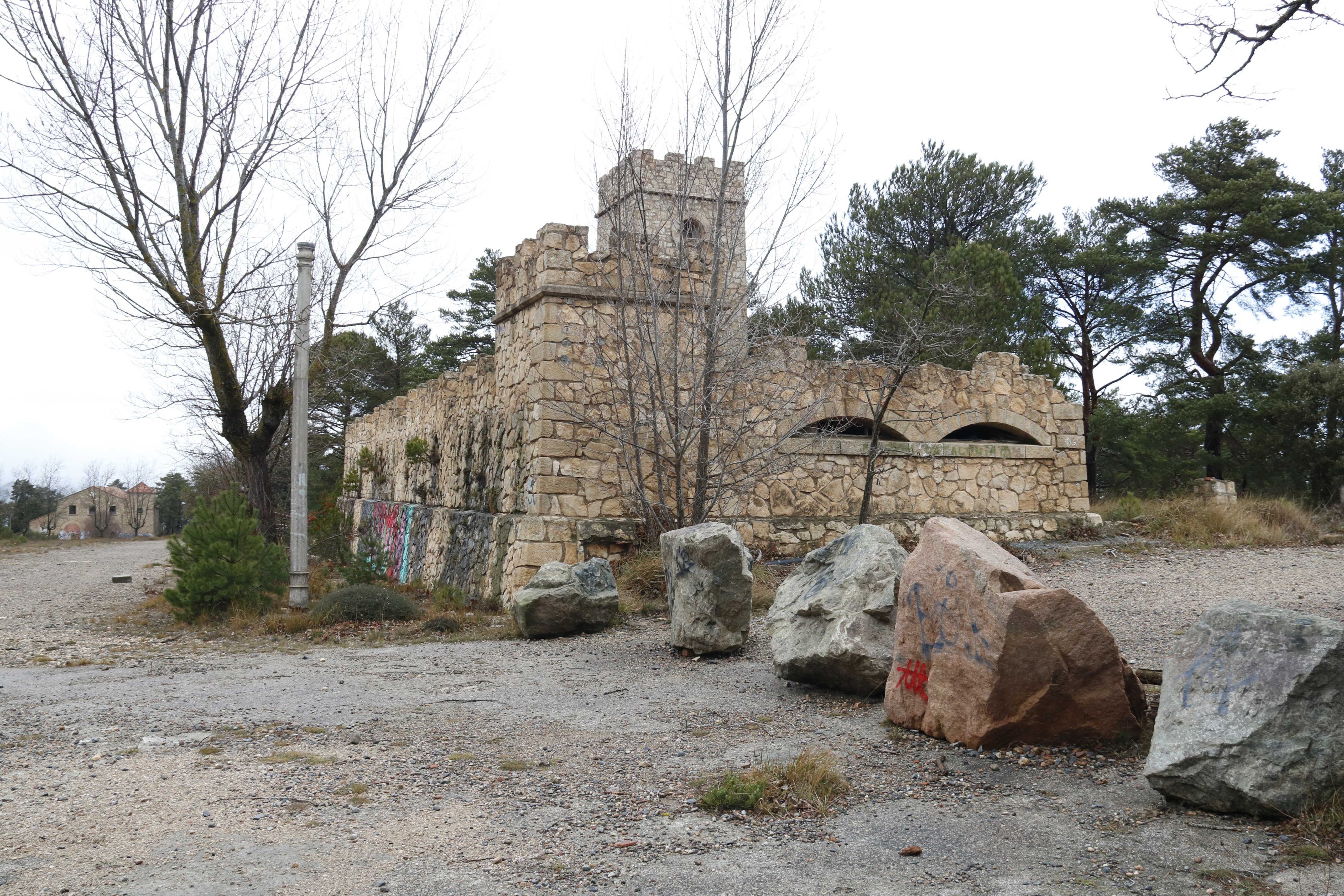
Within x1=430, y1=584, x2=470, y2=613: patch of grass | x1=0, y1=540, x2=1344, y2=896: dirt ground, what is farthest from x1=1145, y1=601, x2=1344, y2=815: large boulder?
x1=430, y1=584, x2=470, y2=613: patch of grass

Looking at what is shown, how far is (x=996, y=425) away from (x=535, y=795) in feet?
38.9

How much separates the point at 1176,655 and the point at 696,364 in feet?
23.9

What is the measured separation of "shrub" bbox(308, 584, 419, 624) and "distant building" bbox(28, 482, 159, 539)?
4625 centimetres

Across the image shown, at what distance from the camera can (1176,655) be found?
3908 millimetres

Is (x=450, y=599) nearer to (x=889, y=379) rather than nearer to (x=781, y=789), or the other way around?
(x=889, y=379)

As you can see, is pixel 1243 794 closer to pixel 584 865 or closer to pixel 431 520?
pixel 584 865

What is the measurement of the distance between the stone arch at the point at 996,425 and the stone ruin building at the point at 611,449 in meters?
0.03

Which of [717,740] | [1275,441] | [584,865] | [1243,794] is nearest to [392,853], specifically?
[584,865]

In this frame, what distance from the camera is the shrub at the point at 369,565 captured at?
46.4ft

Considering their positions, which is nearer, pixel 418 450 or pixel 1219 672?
pixel 1219 672

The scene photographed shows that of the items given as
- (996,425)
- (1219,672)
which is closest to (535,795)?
(1219,672)

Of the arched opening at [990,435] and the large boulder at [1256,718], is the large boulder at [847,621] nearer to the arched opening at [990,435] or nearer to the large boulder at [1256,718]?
the large boulder at [1256,718]

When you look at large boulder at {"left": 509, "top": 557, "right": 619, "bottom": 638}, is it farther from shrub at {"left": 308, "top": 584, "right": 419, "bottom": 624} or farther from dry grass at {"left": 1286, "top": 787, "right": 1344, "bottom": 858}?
dry grass at {"left": 1286, "top": 787, "right": 1344, "bottom": 858}

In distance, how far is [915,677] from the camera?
16.6ft
